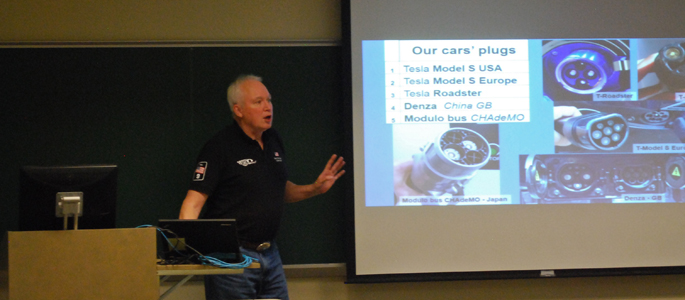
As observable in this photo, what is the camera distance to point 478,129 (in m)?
3.05

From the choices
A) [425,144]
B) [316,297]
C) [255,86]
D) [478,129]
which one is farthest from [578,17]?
[316,297]

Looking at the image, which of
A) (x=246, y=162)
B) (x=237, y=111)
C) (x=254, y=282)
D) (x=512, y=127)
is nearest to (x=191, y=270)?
(x=254, y=282)

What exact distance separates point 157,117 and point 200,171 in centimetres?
95

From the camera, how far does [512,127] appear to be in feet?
10.0

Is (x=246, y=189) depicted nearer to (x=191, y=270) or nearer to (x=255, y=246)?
(x=255, y=246)

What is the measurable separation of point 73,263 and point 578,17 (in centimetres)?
303

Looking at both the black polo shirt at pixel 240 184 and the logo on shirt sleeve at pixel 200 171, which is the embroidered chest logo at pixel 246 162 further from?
the logo on shirt sleeve at pixel 200 171

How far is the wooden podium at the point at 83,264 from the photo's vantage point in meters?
1.72

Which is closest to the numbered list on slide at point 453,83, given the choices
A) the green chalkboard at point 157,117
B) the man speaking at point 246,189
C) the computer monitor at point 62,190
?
the green chalkboard at point 157,117

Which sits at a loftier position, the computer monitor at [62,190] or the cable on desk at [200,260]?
the computer monitor at [62,190]

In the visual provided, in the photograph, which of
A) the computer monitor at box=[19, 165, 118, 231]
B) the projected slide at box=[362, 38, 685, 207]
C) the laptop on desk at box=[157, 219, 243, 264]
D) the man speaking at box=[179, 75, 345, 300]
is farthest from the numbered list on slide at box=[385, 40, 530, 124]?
the computer monitor at box=[19, 165, 118, 231]

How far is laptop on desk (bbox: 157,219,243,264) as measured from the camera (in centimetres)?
187

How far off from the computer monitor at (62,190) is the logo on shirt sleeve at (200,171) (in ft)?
1.44

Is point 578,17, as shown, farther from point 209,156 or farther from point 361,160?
point 209,156
